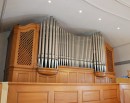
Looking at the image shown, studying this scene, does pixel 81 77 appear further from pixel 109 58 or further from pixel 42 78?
pixel 109 58

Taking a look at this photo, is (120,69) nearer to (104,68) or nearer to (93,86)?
(104,68)

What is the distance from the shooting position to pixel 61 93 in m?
3.12

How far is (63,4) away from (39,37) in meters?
1.17

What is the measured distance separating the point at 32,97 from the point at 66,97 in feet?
2.41

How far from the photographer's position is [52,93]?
9.85ft

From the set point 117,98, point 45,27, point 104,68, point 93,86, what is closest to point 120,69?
point 104,68

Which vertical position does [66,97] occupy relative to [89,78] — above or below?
below

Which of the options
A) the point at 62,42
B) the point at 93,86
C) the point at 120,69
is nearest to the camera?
the point at 93,86

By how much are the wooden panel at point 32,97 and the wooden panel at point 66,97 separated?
25 centimetres

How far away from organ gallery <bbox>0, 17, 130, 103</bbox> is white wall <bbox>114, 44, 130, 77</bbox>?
0.81 m

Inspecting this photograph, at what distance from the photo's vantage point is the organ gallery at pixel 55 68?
2897mm

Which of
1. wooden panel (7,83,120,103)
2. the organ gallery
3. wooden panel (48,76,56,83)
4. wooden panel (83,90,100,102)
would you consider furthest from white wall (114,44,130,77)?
wooden panel (48,76,56,83)

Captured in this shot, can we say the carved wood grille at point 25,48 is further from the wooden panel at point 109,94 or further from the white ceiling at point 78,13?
the wooden panel at point 109,94

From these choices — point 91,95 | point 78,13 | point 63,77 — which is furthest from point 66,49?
point 91,95
